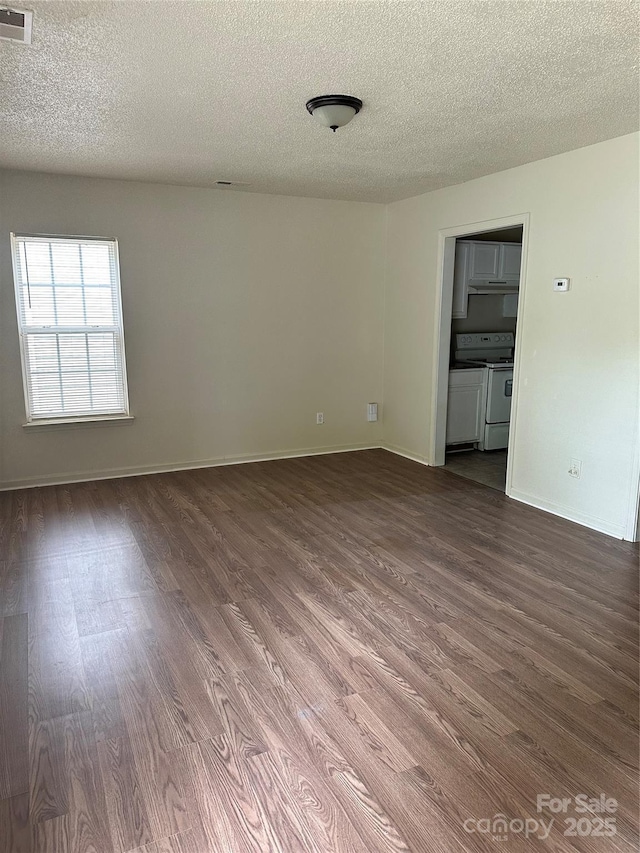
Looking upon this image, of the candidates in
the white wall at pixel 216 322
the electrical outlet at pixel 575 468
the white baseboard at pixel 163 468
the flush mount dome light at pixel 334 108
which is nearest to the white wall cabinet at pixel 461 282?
the white wall at pixel 216 322

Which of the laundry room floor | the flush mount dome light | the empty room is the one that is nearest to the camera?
the empty room

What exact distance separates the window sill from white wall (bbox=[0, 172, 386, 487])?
1.9 inches

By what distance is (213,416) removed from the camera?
534cm

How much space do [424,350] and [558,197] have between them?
1.87 metres

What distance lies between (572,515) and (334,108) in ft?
10.0

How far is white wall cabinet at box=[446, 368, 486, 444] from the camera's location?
568 cm

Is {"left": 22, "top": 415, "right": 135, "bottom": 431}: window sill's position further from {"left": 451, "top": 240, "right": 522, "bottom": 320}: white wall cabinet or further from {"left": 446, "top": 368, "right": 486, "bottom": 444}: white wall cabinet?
{"left": 451, "top": 240, "right": 522, "bottom": 320}: white wall cabinet

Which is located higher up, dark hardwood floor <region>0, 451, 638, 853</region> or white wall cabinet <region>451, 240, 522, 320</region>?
white wall cabinet <region>451, 240, 522, 320</region>

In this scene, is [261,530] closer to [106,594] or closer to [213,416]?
[106,594]

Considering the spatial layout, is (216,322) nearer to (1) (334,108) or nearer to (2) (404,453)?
(2) (404,453)

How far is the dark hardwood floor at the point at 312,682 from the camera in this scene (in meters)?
1.67

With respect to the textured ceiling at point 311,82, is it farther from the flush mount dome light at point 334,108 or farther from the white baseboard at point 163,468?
the white baseboard at point 163,468

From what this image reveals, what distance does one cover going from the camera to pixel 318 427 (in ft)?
19.3

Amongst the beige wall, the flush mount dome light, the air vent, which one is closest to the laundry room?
the beige wall
